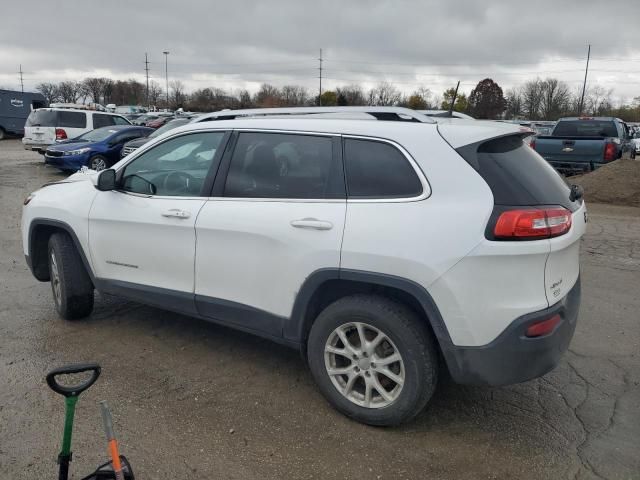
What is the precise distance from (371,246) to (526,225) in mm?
794

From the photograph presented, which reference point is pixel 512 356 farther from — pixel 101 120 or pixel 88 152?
pixel 101 120

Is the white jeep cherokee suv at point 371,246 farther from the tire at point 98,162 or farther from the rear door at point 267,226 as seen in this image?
the tire at point 98,162

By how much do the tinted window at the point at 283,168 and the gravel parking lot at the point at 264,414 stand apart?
132 cm

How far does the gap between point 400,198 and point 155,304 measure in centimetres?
213

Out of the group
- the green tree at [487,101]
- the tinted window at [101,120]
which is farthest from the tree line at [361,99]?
the tinted window at [101,120]

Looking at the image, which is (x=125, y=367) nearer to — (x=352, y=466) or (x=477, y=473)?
(x=352, y=466)

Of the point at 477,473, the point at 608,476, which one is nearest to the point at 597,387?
the point at 608,476

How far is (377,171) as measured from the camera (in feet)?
10.2

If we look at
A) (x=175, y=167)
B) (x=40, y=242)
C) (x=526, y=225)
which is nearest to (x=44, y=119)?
(x=40, y=242)

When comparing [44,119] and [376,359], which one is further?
[44,119]

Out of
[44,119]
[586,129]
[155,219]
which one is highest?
[586,129]

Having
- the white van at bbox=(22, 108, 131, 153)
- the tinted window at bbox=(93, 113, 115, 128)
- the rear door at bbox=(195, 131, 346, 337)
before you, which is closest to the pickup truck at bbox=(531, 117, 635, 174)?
the rear door at bbox=(195, 131, 346, 337)

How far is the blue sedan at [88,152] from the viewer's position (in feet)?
49.1

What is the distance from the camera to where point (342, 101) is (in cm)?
5531
